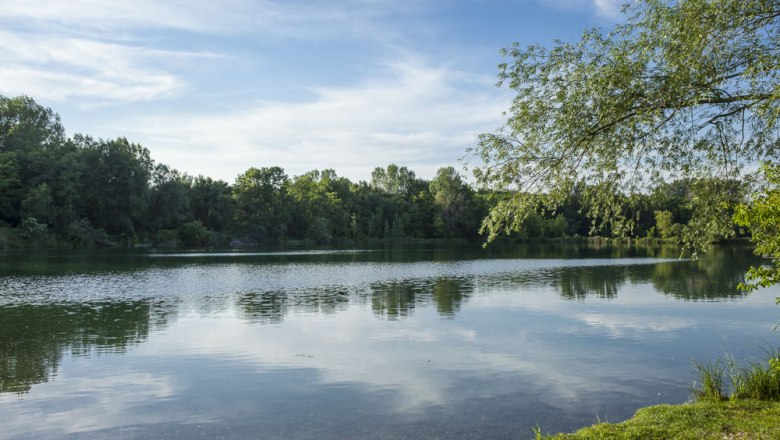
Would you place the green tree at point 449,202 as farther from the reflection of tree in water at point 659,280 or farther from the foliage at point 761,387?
the foliage at point 761,387

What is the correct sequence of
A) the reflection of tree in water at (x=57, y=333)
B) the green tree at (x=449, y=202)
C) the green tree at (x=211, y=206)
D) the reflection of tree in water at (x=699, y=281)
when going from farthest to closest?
the green tree at (x=449, y=202)
the green tree at (x=211, y=206)
the reflection of tree in water at (x=699, y=281)
the reflection of tree in water at (x=57, y=333)

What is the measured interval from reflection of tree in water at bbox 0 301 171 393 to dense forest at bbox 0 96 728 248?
5671cm

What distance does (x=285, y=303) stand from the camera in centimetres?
2898

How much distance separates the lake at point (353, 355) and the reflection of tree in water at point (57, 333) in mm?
95

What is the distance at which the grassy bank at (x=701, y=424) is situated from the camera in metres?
8.18

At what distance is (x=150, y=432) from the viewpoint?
10.7 m

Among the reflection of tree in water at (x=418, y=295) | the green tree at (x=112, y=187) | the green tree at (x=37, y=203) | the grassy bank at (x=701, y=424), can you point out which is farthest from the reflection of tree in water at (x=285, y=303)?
the green tree at (x=112, y=187)

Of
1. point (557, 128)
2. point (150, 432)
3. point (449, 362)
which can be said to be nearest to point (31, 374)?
point (150, 432)

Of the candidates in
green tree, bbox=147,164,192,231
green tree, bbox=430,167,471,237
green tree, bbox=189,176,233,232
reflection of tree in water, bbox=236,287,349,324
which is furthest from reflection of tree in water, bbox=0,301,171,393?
green tree, bbox=430,167,471,237

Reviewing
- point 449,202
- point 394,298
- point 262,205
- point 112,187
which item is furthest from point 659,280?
point 449,202

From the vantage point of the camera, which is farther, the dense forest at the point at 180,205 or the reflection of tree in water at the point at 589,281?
the dense forest at the point at 180,205

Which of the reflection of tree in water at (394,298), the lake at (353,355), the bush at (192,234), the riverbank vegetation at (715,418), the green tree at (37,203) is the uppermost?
the green tree at (37,203)

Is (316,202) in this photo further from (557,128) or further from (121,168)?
(557,128)

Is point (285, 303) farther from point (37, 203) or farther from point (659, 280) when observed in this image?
point (37, 203)
